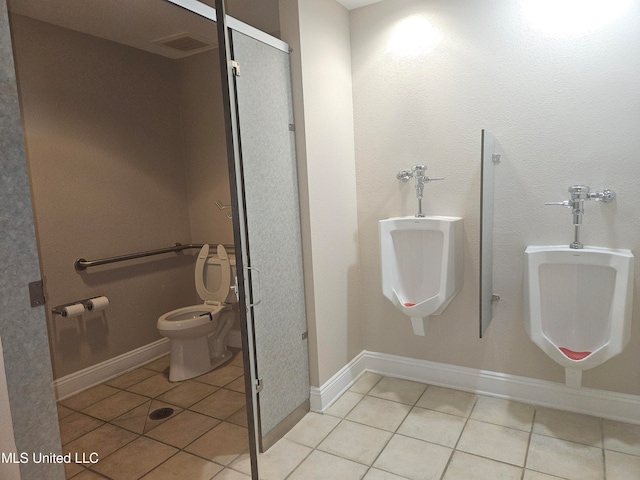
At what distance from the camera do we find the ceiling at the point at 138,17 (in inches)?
93.4

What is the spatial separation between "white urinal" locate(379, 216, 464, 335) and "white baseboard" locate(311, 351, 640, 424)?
0.44 m

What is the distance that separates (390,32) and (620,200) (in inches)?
62.0

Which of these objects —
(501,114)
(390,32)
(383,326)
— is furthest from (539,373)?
(390,32)

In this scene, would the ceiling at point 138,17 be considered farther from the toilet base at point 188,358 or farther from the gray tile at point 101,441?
the gray tile at point 101,441

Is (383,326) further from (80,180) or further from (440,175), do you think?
(80,180)

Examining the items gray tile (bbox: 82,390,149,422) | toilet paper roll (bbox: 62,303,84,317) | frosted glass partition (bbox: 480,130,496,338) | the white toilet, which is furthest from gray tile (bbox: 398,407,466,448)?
toilet paper roll (bbox: 62,303,84,317)

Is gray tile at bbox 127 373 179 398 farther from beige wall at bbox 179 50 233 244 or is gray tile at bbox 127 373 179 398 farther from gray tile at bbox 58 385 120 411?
beige wall at bbox 179 50 233 244

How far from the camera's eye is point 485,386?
2564mm

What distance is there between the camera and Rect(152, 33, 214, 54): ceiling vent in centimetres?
291

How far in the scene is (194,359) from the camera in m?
2.97

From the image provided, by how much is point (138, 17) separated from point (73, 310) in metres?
1.84

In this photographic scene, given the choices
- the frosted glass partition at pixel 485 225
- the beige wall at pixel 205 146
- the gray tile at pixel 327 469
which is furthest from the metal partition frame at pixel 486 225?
the beige wall at pixel 205 146

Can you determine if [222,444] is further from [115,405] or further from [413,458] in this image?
[413,458]

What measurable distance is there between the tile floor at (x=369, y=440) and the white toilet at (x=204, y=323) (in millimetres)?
284
